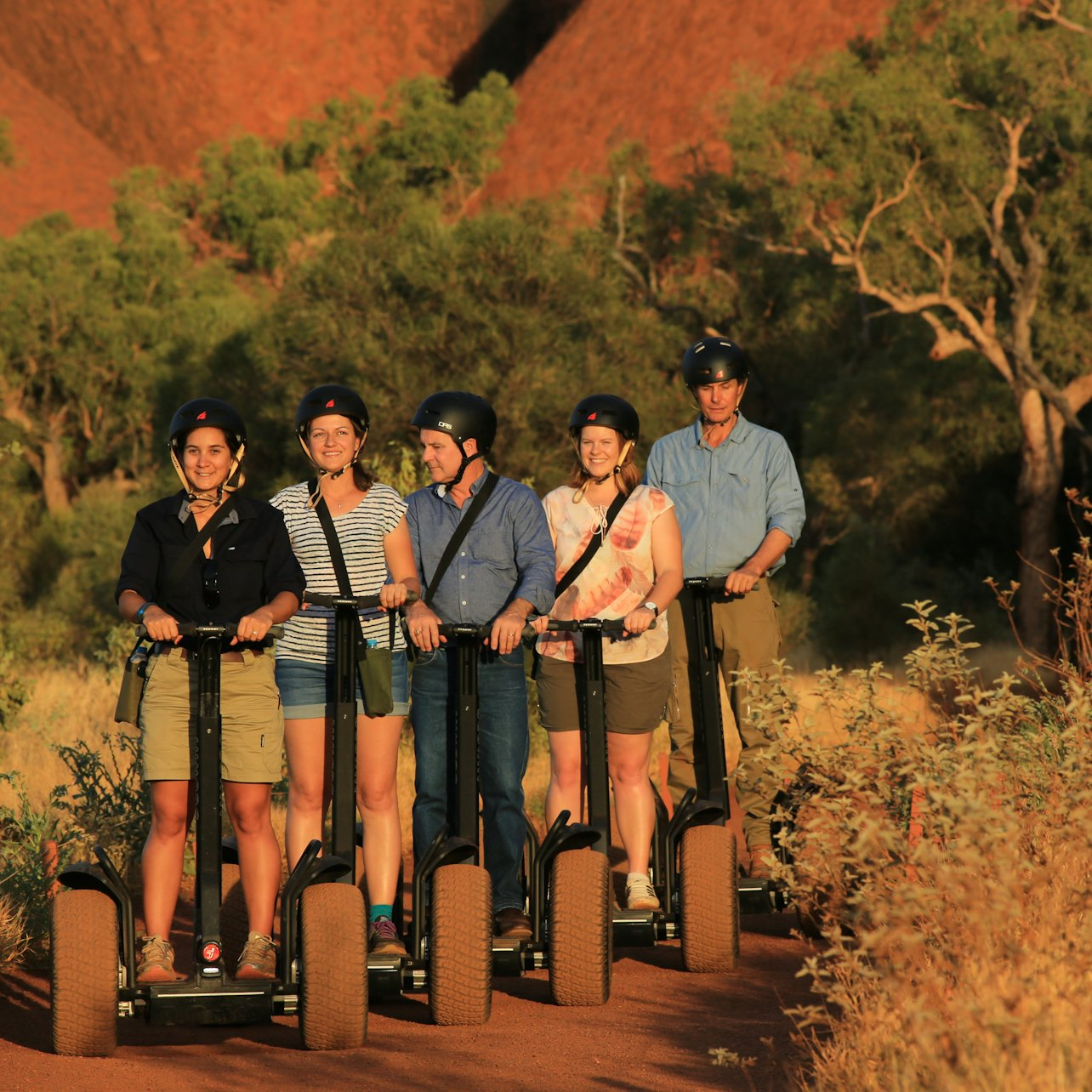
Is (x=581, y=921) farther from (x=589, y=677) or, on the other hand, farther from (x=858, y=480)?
(x=858, y=480)

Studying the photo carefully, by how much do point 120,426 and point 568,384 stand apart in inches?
611

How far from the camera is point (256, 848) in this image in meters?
5.65

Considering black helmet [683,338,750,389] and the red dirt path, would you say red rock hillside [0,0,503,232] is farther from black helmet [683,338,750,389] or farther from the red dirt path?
the red dirt path

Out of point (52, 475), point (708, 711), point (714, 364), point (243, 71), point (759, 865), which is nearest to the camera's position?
point (708, 711)

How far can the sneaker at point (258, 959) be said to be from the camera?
5.43m

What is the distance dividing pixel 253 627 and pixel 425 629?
2.30 feet

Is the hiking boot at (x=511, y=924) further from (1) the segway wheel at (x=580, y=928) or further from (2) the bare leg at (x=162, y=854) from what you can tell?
(2) the bare leg at (x=162, y=854)

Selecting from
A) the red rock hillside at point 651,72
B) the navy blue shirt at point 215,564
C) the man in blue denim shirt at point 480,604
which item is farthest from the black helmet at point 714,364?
the red rock hillside at point 651,72

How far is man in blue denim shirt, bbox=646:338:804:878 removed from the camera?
7160 millimetres

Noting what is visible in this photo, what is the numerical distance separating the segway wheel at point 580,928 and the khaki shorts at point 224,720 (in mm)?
1056

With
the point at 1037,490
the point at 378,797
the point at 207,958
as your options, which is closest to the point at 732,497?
the point at 378,797

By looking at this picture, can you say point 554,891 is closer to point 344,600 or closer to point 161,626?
point 344,600

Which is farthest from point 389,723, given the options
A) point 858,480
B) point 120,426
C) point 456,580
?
point 120,426

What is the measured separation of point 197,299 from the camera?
3719cm
